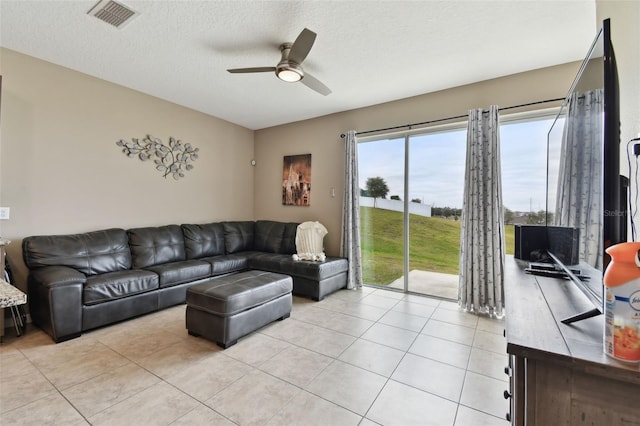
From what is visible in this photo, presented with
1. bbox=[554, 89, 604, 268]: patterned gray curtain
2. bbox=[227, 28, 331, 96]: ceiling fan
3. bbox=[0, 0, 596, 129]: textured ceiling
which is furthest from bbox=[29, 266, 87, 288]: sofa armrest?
bbox=[554, 89, 604, 268]: patterned gray curtain

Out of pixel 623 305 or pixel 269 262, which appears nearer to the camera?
pixel 623 305

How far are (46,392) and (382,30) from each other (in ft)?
12.1

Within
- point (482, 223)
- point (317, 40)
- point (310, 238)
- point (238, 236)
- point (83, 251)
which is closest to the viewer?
point (317, 40)

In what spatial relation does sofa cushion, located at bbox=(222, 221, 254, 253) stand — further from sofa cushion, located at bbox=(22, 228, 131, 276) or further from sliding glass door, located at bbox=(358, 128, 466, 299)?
sliding glass door, located at bbox=(358, 128, 466, 299)

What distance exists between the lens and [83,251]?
306 cm

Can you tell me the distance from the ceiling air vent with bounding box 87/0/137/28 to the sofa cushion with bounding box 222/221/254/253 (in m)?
3.08

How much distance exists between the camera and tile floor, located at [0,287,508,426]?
1656 millimetres

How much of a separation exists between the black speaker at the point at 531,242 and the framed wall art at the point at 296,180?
324 cm

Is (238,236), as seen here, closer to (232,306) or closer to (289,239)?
(289,239)

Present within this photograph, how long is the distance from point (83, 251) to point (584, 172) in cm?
432

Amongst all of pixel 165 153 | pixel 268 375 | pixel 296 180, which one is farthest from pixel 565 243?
pixel 165 153

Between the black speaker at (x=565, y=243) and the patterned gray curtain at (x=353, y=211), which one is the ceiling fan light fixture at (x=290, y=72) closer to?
the patterned gray curtain at (x=353, y=211)

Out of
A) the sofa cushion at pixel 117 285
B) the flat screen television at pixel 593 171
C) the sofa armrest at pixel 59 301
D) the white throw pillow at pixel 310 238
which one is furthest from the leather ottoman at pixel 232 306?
the flat screen television at pixel 593 171

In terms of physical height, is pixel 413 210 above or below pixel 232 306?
above
